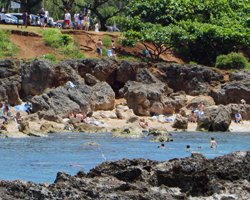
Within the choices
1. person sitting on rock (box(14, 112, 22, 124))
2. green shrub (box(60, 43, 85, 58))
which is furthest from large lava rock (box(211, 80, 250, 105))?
person sitting on rock (box(14, 112, 22, 124))

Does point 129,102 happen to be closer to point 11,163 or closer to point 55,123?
point 55,123

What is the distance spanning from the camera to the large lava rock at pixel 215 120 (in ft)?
187

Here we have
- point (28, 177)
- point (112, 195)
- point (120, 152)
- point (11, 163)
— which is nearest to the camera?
point (112, 195)

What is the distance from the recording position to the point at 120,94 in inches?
2488

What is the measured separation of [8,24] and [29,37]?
19.1 ft

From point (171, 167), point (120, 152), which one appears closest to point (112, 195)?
point (171, 167)

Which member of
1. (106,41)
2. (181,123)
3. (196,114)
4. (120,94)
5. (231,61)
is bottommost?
(181,123)

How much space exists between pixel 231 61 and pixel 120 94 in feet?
32.4

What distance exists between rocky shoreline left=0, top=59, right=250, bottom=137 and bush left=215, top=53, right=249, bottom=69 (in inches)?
101

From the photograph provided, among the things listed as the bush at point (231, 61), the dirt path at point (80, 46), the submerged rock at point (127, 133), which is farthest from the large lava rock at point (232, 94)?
the submerged rock at point (127, 133)

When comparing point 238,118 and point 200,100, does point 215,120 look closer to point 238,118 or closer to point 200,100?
point 238,118

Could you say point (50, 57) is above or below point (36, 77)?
above

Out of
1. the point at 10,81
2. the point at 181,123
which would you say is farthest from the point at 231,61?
the point at 10,81

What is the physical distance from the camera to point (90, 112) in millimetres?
58750
